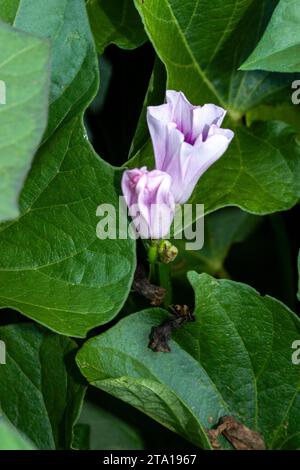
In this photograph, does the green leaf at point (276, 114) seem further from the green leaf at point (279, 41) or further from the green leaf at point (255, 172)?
the green leaf at point (279, 41)

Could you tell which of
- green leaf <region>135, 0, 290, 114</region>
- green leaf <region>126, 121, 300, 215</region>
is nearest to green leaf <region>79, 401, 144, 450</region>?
green leaf <region>126, 121, 300, 215</region>

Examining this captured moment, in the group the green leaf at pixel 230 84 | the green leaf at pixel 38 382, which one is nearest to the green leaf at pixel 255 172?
the green leaf at pixel 230 84

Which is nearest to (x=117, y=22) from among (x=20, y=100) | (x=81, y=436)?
(x=20, y=100)

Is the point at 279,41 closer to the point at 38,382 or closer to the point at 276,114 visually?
the point at 276,114

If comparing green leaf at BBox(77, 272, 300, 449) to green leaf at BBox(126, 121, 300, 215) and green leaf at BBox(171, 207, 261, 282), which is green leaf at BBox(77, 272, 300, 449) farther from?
green leaf at BBox(171, 207, 261, 282)

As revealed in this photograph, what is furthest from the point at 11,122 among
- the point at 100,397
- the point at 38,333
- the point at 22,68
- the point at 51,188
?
the point at 100,397

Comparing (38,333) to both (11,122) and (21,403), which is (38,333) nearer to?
(21,403)

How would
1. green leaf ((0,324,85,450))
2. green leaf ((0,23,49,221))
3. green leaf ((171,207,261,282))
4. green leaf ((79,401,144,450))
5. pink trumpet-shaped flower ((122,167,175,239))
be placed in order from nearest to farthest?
green leaf ((0,23,49,221)) → pink trumpet-shaped flower ((122,167,175,239)) → green leaf ((0,324,85,450)) → green leaf ((79,401,144,450)) → green leaf ((171,207,261,282))
